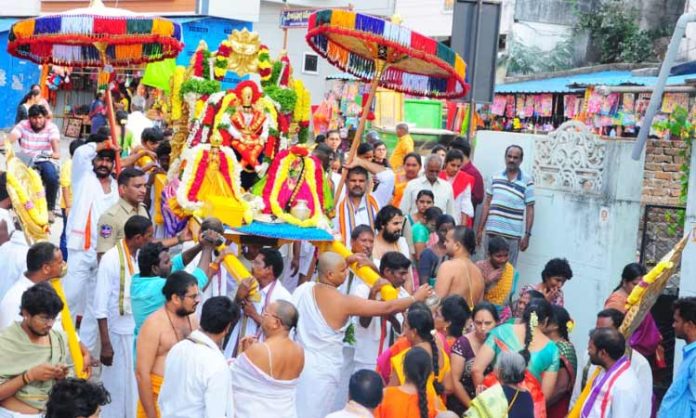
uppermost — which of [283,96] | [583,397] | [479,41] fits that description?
[479,41]

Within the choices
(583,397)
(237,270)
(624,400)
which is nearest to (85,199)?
(237,270)

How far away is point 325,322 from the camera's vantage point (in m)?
8.07

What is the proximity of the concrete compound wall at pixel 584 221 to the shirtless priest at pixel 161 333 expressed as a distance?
5.16 meters

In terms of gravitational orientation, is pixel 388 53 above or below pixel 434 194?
above

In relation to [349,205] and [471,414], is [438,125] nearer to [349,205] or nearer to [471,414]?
[349,205]

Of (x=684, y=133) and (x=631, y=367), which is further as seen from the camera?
(x=684, y=133)

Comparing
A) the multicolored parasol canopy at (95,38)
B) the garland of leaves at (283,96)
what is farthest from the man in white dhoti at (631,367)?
the multicolored parasol canopy at (95,38)

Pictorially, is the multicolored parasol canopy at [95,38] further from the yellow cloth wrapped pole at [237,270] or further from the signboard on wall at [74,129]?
the signboard on wall at [74,129]

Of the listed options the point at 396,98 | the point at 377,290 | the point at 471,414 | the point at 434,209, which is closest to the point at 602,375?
the point at 471,414

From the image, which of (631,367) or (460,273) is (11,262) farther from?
(631,367)

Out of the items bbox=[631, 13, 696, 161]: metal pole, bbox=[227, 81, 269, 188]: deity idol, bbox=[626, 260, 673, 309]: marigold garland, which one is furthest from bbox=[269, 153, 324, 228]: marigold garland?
bbox=[631, 13, 696, 161]: metal pole

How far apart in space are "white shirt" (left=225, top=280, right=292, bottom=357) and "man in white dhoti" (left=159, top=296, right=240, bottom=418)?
177 cm

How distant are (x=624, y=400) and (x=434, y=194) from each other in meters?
4.87

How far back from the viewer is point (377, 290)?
8.54 metres
